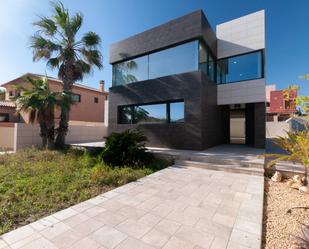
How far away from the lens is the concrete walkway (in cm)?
214

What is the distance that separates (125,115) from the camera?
35.7 feet

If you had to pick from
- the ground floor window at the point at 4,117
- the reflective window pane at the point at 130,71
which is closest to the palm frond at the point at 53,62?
the reflective window pane at the point at 130,71

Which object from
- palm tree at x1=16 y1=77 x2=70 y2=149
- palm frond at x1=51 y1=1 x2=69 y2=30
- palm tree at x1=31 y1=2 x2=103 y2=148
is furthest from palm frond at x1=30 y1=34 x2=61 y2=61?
palm tree at x1=16 y1=77 x2=70 y2=149

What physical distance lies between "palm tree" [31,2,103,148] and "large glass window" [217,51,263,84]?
23.6 feet

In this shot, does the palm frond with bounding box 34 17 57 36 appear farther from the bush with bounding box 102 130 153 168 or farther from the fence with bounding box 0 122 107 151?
the bush with bounding box 102 130 153 168

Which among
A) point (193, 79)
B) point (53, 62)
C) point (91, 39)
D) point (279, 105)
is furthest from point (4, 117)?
point (279, 105)

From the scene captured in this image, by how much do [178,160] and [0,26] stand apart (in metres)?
9.24

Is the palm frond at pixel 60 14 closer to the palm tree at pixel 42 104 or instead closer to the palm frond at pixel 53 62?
the palm frond at pixel 53 62

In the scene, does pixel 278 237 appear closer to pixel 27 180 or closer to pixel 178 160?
pixel 178 160

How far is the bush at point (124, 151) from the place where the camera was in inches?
244

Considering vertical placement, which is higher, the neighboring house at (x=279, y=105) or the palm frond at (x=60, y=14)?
the palm frond at (x=60, y=14)

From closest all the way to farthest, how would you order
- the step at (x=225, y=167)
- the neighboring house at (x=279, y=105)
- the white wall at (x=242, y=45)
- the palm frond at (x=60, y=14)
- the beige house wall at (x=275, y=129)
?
1. the neighboring house at (x=279, y=105)
2. the step at (x=225, y=167)
3. the white wall at (x=242, y=45)
4. the palm frond at (x=60, y=14)
5. the beige house wall at (x=275, y=129)

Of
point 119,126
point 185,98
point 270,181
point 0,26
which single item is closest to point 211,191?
point 270,181

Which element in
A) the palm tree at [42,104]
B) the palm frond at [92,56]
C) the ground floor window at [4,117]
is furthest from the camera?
the ground floor window at [4,117]
